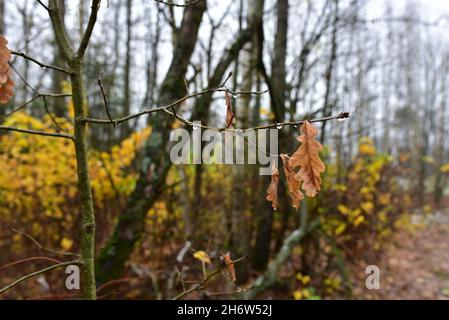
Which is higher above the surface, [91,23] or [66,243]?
[91,23]

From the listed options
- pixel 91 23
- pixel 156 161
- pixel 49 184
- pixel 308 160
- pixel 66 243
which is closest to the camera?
pixel 308 160

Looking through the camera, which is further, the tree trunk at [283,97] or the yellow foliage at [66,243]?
the tree trunk at [283,97]

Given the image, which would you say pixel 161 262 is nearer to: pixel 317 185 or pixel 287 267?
pixel 287 267

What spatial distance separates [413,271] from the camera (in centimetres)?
559

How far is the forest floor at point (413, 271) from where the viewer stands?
14.8ft

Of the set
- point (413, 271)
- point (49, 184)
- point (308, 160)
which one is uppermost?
point (308, 160)

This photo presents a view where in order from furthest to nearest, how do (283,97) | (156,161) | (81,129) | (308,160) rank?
(283,97), (156,161), (81,129), (308,160)

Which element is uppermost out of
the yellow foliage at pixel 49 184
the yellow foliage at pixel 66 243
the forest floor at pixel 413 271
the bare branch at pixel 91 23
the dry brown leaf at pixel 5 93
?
the bare branch at pixel 91 23

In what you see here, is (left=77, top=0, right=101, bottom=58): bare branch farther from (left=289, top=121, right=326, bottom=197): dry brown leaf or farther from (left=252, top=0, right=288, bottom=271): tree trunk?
(left=252, top=0, right=288, bottom=271): tree trunk

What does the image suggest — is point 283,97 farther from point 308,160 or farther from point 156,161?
point 308,160

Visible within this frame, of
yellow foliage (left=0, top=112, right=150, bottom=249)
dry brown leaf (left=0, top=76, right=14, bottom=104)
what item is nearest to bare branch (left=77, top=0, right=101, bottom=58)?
dry brown leaf (left=0, top=76, right=14, bottom=104)

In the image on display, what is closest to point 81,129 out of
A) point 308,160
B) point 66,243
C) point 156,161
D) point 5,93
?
point 5,93

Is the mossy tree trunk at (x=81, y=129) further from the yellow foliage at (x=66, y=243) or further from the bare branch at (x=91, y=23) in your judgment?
the yellow foliage at (x=66, y=243)

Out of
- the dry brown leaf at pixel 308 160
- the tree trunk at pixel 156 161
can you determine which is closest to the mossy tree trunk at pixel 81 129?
the dry brown leaf at pixel 308 160
